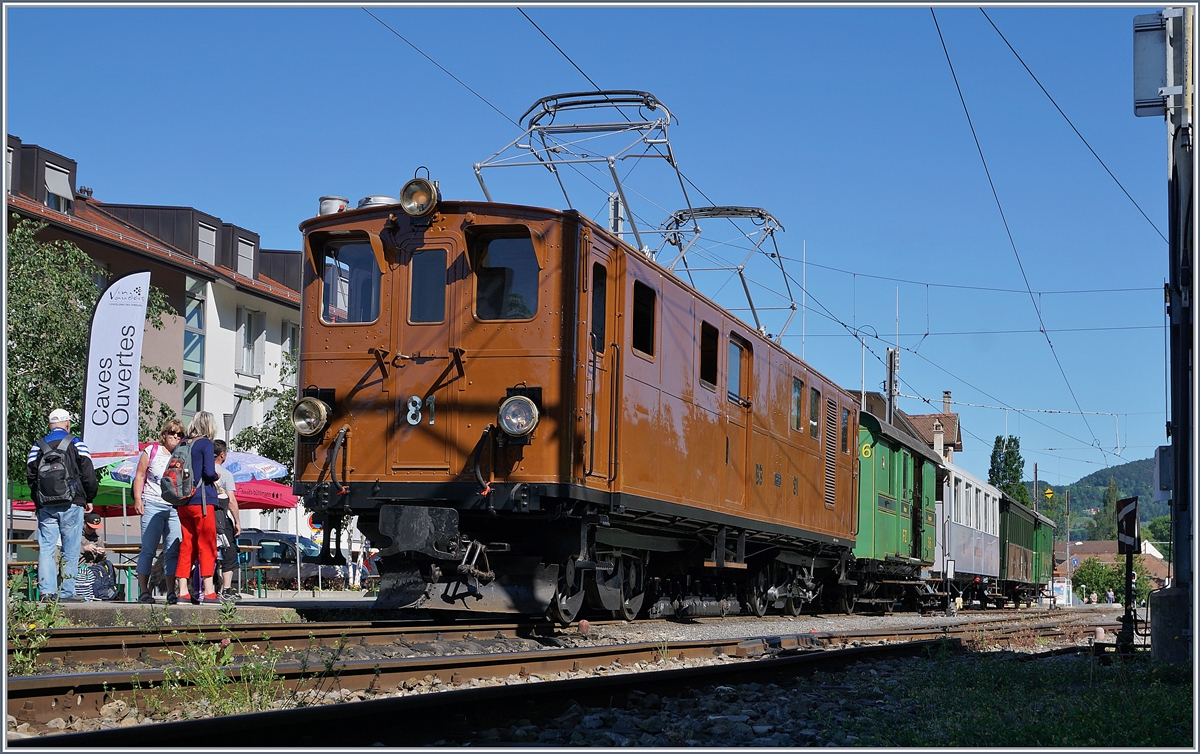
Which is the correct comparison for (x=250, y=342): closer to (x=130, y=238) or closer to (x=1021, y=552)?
(x=130, y=238)

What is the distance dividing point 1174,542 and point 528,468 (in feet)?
23.6

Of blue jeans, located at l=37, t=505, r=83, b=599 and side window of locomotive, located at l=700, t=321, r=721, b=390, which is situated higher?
side window of locomotive, located at l=700, t=321, r=721, b=390

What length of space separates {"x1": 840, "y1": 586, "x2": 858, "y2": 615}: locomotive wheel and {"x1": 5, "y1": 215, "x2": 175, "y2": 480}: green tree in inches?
514

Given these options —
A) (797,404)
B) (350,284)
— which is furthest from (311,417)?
(797,404)

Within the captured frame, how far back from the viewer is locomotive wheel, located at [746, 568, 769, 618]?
1570 centimetres

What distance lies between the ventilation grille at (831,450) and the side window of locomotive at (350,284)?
857 cm

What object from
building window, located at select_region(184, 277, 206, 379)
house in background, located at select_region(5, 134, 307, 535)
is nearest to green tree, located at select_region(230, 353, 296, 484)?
house in background, located at select_region(5, 134, 307, 535)

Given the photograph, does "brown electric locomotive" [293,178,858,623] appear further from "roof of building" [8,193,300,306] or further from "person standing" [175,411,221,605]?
"roof of building" [8,193,300,306]

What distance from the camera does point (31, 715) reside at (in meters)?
5.50

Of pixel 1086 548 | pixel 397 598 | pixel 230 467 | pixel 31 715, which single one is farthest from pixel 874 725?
pixel 1086 548

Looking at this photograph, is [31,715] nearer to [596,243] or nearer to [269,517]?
[596,243]

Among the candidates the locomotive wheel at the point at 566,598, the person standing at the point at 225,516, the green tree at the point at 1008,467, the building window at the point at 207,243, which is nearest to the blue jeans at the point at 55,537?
the person standing at the point at 225,516

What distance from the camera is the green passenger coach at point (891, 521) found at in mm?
19734

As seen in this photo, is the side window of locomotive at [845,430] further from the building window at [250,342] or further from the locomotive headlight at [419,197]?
the building window at [250,342]
